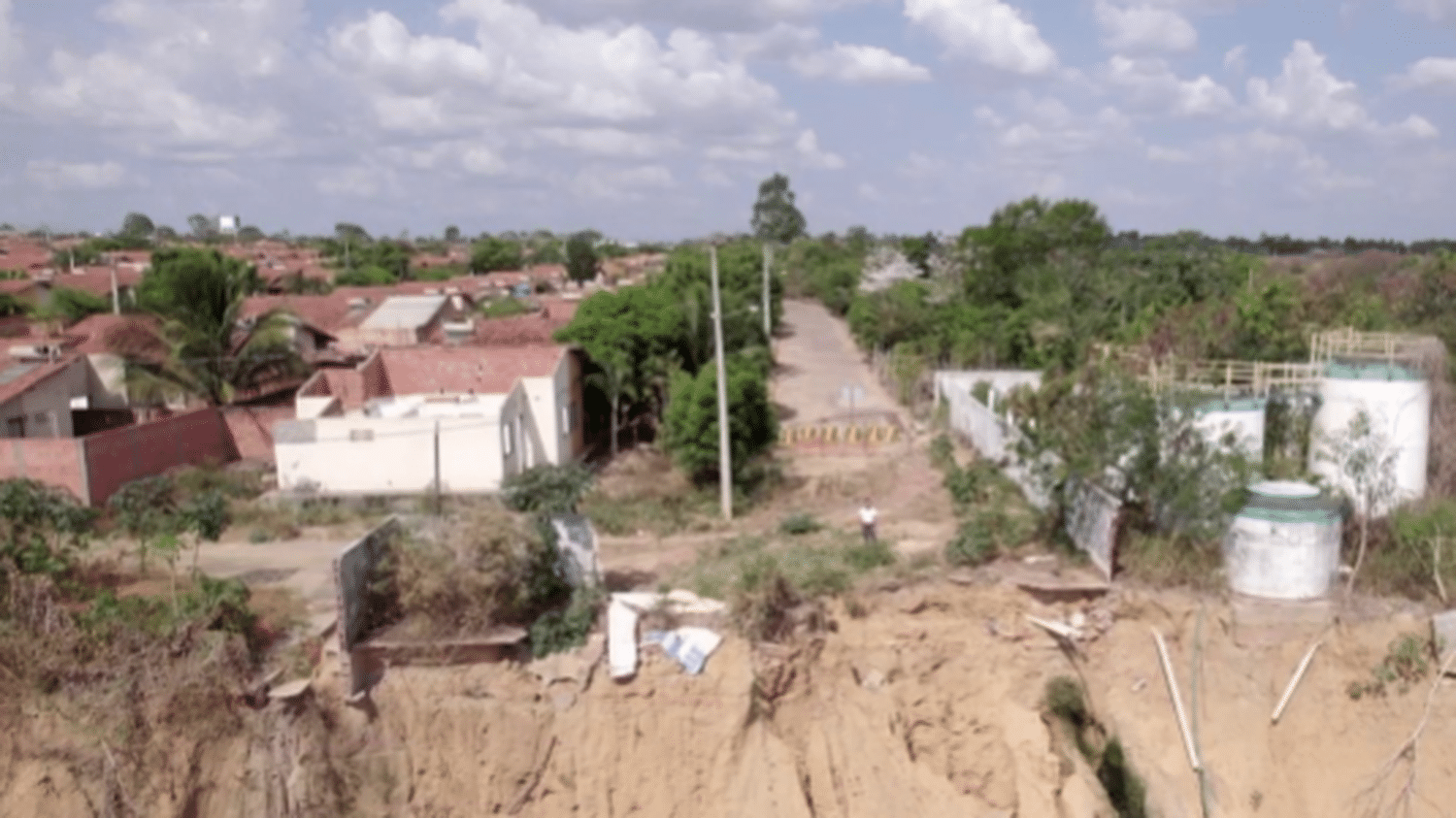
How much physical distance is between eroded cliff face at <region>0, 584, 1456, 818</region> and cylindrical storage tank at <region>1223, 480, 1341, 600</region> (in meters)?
0.75

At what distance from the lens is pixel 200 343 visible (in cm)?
2244

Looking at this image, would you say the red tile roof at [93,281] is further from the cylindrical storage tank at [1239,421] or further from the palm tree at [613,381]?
the cylindrical storage tank at [1239,421]

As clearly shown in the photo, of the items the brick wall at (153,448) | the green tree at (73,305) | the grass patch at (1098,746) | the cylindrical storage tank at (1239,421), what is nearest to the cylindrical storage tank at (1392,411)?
the cylindrical storage tank at (1239,421)

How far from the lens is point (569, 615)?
12.4 meters

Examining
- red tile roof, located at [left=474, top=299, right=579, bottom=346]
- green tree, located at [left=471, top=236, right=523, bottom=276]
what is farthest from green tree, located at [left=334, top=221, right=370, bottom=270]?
red tile roof, located at [left=474, top=299, right=579, bottom=346]

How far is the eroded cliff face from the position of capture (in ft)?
37.2

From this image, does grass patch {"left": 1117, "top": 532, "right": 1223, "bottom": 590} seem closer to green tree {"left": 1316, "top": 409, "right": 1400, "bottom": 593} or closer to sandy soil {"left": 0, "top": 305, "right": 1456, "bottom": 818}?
sandy soil {"left": 0, "top": 305, "right": 1456, "bottom": 818}

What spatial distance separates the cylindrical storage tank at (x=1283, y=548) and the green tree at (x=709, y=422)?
8.60 meters

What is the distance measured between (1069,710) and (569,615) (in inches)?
239

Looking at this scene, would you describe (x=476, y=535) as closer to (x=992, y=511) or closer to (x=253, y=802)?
→ (x=253, y=802)

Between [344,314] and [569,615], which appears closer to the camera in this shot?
[569,615]

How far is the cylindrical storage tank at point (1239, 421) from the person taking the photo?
14.5 m

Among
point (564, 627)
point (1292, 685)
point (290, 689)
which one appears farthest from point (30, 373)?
point (1292, 685)

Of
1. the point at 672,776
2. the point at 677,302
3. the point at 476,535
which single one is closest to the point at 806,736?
the point at 672,776
